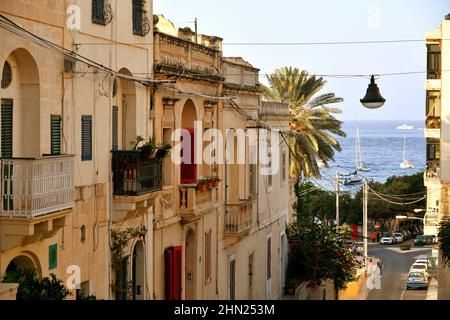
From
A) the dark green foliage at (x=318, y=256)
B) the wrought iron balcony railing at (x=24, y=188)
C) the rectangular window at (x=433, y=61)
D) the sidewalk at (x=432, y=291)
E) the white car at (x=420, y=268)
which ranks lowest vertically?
the sidewalk at (x=432, y=291)

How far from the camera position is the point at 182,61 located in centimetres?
2505

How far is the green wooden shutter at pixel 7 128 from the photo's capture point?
1606 cm

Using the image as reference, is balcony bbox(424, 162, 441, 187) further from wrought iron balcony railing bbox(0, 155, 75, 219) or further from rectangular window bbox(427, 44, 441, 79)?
wrought iron balcony railing bbox(0, 155, 75, 219)

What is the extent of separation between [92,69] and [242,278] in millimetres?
13940

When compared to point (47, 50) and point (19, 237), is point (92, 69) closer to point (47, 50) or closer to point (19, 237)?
point (47, 50)

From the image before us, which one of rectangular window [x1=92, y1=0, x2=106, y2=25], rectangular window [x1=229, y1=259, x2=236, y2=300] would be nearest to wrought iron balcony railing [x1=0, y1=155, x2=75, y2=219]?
rectangular window [x1=92, y1=0, x2=106, y2=25]

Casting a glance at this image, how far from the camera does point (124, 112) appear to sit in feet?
71.6

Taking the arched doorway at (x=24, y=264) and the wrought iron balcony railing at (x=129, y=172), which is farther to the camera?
the wrought iron balcony railing at (x=129, y=172)

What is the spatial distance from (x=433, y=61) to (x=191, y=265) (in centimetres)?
2069

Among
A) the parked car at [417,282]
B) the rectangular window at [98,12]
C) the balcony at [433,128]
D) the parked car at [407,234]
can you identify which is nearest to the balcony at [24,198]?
the rectangular window at [98,12]

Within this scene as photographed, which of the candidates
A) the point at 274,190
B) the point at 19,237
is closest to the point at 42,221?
the point at 19,237

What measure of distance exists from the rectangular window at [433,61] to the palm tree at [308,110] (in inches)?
246

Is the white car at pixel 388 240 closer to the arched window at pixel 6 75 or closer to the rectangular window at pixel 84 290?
the rectangular window at pixel 84 290

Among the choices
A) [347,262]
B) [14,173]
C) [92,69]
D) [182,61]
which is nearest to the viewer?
[14,173]
